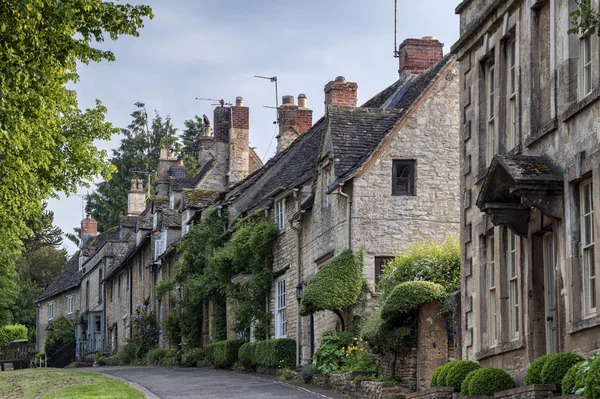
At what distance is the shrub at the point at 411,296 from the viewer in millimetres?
23812

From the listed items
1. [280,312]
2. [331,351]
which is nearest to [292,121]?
[280,312]

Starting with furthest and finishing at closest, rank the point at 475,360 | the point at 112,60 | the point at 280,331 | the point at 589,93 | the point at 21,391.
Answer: the point at 280,331 < the point at 21,391 < the point at 112,60 < the point at 475,360 < the point at 589,93

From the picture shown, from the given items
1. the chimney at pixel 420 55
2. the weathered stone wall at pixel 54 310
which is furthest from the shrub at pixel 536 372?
the weathered stone wall at pixel 54 310

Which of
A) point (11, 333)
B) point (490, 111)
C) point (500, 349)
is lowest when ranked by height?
point (500, 349)

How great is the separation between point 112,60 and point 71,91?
19.4 feet

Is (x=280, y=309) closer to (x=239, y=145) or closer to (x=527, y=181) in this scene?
(x=239, y=145)

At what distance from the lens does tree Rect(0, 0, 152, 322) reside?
68.9 feet

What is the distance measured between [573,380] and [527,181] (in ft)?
11.8

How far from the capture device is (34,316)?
88.4 metres

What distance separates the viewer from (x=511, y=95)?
19734 millimetres

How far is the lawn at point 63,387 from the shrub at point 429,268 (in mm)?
6170

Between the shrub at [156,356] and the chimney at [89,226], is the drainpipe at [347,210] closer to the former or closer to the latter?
the shrub at [156,356]

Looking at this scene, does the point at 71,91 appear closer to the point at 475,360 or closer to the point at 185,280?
the point at 475,360

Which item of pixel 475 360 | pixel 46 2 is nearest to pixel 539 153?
pixel 475 360
